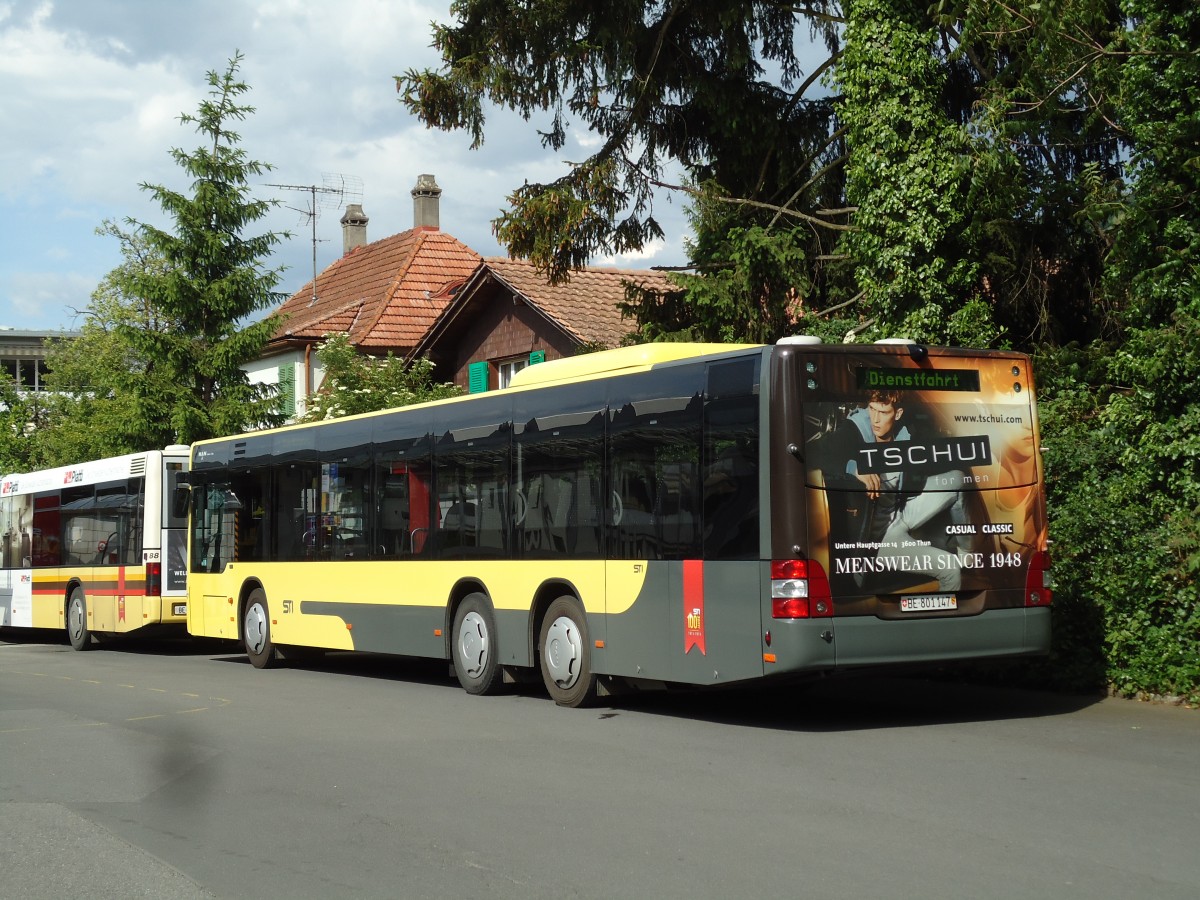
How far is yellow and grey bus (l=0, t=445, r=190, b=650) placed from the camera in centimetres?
2320

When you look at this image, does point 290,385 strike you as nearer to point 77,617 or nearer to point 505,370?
point 505,370

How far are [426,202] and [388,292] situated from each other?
8961 millimetres

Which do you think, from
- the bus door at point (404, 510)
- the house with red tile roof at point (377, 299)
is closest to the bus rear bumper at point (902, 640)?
the bus door at point (404, 510)

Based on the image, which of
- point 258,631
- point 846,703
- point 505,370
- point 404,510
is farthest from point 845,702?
point 505,370

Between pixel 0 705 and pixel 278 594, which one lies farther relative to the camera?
pixel 278 594

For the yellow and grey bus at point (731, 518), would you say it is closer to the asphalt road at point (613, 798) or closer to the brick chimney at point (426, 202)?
the asphalt road at point (613, 798)

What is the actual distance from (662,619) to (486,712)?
208 centimetres

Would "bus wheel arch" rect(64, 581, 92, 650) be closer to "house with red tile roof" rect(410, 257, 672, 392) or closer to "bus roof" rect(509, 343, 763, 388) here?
"house with red tile roof" rect(410, 257, 672, 392)

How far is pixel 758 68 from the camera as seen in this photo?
21.3 m

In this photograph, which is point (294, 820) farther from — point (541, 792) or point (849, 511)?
point (849, 511)

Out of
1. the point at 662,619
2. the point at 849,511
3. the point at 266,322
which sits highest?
the point at 266,322

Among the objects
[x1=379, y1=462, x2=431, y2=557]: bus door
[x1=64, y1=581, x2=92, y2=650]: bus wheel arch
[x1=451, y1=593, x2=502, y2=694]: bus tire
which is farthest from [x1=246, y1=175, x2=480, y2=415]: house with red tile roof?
[x1=451, y1=593, x2=502, y2=694]: bus tire

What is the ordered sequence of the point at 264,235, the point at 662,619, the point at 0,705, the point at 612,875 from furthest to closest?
the point at 264,235 < the point at 0,705 < the point at 662,619 < the point at 612,875

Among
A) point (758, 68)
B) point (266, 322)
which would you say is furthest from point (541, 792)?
point (266, 322)
